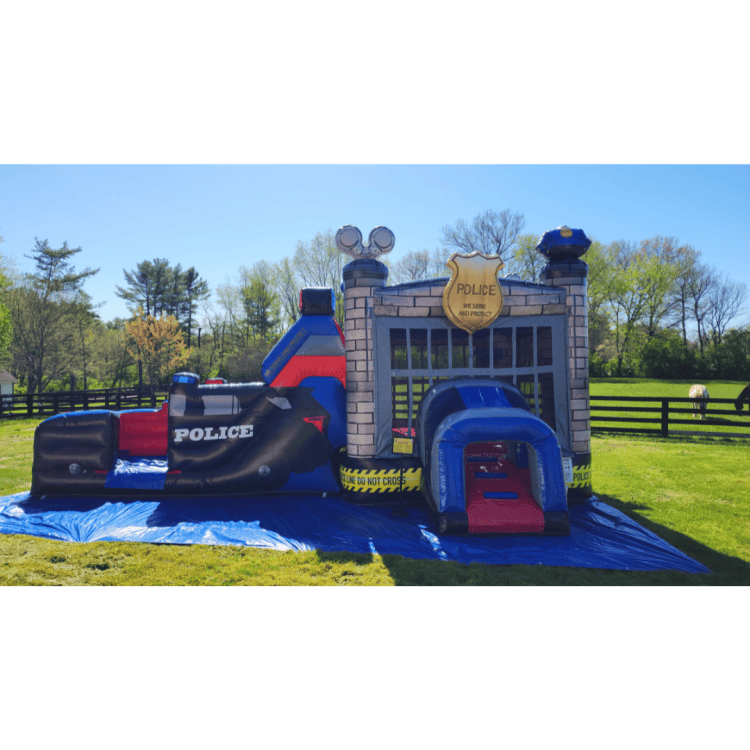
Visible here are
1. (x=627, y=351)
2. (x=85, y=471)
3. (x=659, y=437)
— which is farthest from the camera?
(x=627, y=351)

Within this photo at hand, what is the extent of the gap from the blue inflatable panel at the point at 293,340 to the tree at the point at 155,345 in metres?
31.1

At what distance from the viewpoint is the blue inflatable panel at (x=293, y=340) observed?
Answer: 665 cm

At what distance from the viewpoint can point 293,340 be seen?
6.68 metres

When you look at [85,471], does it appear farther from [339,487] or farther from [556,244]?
[556,244]

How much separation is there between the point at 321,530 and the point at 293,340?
109 inches

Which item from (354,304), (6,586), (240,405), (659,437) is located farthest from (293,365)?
(659,437)

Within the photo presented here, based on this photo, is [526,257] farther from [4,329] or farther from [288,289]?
[4,329]

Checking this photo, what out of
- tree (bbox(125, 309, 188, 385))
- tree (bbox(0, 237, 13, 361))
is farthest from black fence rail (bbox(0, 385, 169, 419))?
tree (bbox(125, 309, 188, 385))

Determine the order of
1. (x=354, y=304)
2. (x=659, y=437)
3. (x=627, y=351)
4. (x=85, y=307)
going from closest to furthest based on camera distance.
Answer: (x=354, y=304) < (x=659, y=437) < (x=85, y=307) < (x=627, y=351)

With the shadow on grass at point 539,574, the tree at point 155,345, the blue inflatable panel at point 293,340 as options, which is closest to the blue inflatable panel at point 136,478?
the blue inflatable panel at point 293,340

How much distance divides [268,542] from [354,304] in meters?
3.06

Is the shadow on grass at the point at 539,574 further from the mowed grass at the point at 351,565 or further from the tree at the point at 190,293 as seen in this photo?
the tree at the point at 190,293

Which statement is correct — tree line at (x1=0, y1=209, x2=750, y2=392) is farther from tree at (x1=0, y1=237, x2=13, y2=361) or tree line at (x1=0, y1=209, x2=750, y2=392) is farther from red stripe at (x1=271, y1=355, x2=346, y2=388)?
red stripe at (x1=271, y1=355, x2=346, y2=388)

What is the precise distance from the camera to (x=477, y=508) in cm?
512
